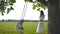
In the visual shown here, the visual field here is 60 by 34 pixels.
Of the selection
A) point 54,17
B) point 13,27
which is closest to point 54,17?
point 54,17

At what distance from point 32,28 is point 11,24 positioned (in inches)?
27.6

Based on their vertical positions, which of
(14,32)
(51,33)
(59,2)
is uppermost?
(59,2)

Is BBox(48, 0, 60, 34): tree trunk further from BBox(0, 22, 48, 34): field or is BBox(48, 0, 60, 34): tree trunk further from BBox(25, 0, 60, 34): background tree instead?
BBox(0, 22, 48, 34): field

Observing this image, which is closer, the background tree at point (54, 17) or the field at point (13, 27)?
the background tree at point (54, 17)

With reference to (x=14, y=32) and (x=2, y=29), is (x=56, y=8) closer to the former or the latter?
(x=14, y=32)

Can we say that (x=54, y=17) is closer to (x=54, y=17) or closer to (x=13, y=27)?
(x=54, y=17)

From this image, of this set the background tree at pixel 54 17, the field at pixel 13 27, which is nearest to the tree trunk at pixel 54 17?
the background tree at pixel 54 17

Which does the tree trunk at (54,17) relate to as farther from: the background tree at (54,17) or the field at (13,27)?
the field at (13,27)

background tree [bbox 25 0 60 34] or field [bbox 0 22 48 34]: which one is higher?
background tree [bbox 25 0 60 34]

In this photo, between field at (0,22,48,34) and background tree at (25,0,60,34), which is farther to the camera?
field at (0,22,48,34)

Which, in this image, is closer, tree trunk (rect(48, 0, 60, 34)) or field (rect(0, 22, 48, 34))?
tree trunk (rect(48, 0, 60, 34))

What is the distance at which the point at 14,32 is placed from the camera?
6.93 m

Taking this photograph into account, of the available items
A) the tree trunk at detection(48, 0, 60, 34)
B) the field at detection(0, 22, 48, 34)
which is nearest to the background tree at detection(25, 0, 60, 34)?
the tree trunk at detection(48, 0, 60, 34)

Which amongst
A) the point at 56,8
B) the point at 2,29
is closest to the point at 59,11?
the point at 56,8
